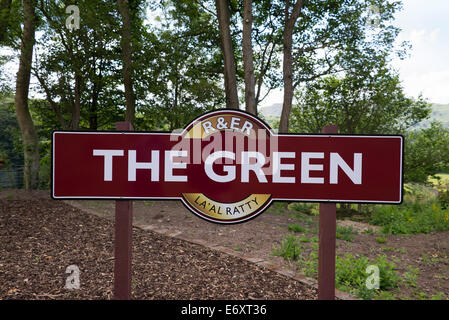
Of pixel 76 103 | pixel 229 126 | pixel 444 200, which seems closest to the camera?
pixel 229 126

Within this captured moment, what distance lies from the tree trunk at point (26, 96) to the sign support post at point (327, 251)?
9.75 metres

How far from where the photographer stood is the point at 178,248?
4.76 meters

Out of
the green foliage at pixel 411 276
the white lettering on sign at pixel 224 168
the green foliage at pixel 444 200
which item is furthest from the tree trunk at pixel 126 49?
the green foliage at pixel 444 200

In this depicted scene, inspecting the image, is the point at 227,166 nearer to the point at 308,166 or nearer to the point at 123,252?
the point at 308,166

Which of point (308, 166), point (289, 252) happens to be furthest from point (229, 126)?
point (289, 252)

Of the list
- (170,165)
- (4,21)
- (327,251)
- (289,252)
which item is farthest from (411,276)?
(4,21)

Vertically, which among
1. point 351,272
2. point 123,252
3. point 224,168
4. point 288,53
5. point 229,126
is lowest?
point 351,272

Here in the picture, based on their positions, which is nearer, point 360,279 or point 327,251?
point 327,251

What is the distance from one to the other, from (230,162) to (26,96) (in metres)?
10.3

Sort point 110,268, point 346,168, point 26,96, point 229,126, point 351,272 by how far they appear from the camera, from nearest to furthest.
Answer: point 346,168 → point 229,126 → point 351,272 → point 110,268 → point 26,96

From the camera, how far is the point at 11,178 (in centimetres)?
1577

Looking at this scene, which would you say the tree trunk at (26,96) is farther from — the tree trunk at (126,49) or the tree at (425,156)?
the tree at (425,156)

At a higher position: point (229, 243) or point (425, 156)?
point (425, 156)

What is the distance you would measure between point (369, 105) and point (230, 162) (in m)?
13.4
